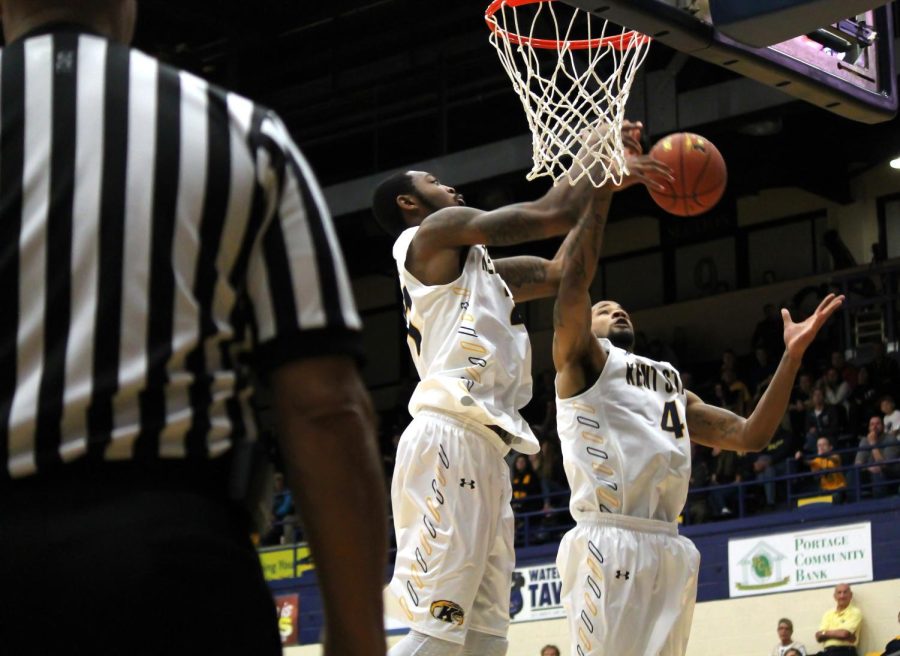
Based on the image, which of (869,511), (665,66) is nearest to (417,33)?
(665,66)

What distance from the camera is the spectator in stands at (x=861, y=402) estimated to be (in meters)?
16.7

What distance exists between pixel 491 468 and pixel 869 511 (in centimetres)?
912

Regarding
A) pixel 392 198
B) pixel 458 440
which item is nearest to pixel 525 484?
pixel 392 198

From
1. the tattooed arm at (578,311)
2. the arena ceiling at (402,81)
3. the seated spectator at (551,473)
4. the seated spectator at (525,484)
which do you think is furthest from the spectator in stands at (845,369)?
the tattooed arm at (578,311)

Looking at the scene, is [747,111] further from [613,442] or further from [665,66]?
[613,442]

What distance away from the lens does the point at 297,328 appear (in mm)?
1926

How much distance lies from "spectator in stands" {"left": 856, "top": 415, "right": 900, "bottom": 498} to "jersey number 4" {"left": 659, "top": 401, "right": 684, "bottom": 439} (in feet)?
28.6

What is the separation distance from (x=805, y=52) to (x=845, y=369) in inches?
454

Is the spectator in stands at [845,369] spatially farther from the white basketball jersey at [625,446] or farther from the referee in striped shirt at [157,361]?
the referee in striped shirt at [157,361]

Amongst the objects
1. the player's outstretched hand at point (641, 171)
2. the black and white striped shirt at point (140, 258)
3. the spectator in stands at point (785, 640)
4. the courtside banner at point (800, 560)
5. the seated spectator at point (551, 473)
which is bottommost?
the spectator in stands at point (785, 640)

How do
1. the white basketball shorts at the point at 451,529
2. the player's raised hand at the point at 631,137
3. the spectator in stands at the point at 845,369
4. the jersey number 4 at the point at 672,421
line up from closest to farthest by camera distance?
the player's raised hand at the point at 631,137 → the white basketball shorts at the point at 451,529 → the jersey number 4 at the point at 672,421 → the spectator in stands at the point at 845,369

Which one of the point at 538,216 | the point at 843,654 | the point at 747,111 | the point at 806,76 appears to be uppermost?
the point at 747,111

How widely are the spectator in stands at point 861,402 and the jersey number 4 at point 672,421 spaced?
1053 centimetres

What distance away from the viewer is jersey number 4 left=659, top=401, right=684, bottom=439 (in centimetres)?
659
